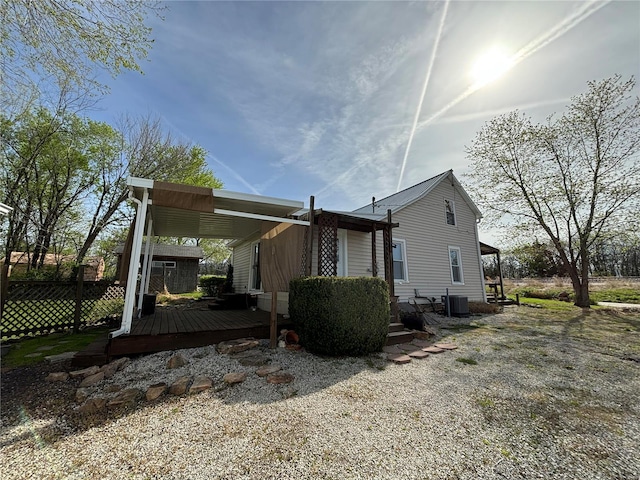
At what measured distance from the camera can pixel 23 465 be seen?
6.63 feet

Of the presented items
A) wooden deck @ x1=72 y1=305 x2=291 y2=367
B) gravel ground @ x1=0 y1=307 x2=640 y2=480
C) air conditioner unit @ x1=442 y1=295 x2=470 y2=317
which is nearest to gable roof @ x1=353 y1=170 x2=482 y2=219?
air conditioner unit @ x1=442 y1=295 x2=470 y2=317

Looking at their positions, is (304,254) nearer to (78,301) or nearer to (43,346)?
(43,346)

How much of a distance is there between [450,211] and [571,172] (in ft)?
21.8

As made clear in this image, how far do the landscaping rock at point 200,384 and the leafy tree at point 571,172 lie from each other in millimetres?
15650

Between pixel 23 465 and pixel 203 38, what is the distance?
329 inches

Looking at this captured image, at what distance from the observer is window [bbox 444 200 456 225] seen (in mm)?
11948

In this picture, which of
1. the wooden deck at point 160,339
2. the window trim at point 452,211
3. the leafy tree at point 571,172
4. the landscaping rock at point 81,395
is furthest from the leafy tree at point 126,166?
the leafy tree at point 571,172

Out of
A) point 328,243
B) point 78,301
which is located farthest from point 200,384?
point 78,301

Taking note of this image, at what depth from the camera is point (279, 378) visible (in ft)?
12.0

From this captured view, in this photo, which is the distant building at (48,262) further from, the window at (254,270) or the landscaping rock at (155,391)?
the landscaping rock at (155,391)

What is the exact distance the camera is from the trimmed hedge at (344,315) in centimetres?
464

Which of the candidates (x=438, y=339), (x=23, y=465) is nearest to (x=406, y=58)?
(x=438, y=339)

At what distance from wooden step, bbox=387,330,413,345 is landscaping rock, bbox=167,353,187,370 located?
3862 millimetres

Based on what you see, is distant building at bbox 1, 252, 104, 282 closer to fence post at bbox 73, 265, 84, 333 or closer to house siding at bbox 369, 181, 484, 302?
fence post at bbox 73, 265, 84, 333
